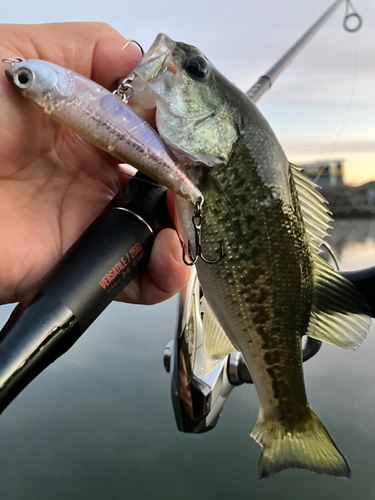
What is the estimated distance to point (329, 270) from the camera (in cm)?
77

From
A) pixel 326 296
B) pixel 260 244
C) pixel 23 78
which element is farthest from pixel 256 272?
pixel 23 78

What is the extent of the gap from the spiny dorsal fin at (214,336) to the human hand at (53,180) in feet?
0.48

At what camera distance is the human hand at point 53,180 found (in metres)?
0.79

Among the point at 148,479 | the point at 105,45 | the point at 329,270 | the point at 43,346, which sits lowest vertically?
the point at 148,479

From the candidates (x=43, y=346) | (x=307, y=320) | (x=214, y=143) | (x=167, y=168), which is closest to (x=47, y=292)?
(x=43, y=346)

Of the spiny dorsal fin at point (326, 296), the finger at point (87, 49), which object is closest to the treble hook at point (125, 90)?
the finger at point (87, 49)

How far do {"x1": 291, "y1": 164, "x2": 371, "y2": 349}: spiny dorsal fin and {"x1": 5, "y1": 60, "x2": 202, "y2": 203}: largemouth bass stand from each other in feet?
0.93

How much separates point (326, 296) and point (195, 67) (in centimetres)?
55

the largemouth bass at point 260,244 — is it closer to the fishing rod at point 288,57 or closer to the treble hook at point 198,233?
the treble hook at point 198,233

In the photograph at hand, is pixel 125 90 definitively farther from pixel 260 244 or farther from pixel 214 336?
pixel 214 336

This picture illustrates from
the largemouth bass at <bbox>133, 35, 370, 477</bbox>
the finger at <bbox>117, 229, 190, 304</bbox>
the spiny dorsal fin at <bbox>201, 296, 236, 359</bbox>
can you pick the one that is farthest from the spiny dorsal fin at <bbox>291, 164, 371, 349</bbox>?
the finger at <bbox>117, 229, 190, 304</bbox>

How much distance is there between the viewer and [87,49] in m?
0.88

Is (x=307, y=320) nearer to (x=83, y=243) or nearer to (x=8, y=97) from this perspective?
(x=83, y=243)

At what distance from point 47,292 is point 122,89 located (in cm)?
41
